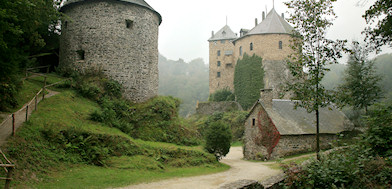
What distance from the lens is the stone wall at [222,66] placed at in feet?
144

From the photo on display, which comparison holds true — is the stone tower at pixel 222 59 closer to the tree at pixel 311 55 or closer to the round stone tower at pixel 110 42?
the round stone tower at pixel 110 42

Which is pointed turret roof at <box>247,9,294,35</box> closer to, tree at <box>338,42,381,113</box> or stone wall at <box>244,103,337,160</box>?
tree at <box>338,42,381,113</box>

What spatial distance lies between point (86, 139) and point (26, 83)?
6210 mm

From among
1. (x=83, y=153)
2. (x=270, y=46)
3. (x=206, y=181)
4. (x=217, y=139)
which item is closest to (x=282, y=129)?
(x=217, y=139)

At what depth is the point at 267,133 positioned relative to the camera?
19156mm

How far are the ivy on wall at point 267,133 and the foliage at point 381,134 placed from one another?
10340 millimetres

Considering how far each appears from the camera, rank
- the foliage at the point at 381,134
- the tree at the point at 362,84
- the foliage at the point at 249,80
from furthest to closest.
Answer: the foliage at the point at 249,80, the tree at the point at 362,84, the foliage at the point at 381,134

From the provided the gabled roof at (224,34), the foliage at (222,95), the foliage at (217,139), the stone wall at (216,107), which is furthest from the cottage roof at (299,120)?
the gabled roof at (224,34)

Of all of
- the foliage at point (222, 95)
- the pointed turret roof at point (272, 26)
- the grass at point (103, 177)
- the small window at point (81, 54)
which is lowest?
the grass at point (103, 177)

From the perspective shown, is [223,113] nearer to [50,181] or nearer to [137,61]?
[137,61]

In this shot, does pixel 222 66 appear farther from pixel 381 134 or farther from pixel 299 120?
pixel 381 134

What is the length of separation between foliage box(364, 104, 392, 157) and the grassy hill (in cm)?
739

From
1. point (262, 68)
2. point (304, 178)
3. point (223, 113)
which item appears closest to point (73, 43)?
point (304, 178)

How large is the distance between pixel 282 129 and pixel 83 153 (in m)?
12.8
